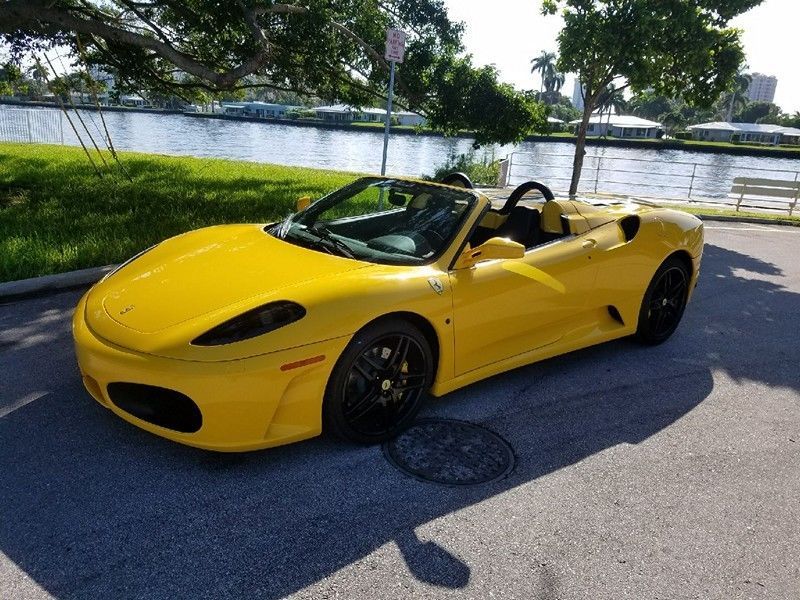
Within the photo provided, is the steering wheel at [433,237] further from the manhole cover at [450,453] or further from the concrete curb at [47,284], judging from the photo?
the concrete curb at [47,284]

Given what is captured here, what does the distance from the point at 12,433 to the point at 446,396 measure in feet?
7.50

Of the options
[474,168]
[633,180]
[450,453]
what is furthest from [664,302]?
[633,180]

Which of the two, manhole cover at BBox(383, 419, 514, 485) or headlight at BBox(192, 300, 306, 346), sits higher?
headlight at BBox(192, 300, 306, 346)

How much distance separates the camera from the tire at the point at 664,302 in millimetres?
4730

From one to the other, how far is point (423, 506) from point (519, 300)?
55.7 inches

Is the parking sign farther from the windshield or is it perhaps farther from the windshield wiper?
the windshield wiper

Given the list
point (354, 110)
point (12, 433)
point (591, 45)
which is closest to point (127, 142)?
point (354, 110)

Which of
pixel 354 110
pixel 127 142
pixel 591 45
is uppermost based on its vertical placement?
pixel 591 45

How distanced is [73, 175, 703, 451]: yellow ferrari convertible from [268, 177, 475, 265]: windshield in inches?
0.5

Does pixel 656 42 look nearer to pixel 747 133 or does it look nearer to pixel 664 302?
pixel 664 302

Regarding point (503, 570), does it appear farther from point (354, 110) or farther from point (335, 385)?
point (354, 110)

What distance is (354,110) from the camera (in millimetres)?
14789

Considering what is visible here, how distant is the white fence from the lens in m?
26.6

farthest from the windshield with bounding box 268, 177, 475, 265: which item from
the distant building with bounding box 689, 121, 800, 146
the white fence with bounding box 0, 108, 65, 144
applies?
the distant building with bounding box 689, 121, 800, 146
